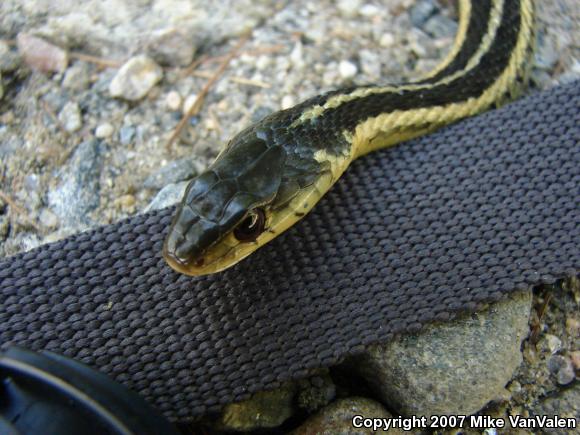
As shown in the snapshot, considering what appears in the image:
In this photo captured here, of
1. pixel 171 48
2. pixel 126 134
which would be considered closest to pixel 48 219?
pixel 126 134

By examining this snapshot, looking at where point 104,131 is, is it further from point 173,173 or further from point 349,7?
point 349,7

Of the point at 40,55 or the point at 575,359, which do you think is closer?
the point at 575,359

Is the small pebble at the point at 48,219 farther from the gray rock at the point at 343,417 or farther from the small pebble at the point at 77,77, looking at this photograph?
the gray rock at the point at 343,417

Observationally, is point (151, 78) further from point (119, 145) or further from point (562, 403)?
point (562, 403)

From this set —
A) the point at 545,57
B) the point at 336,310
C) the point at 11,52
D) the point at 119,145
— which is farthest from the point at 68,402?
the point at 545,57

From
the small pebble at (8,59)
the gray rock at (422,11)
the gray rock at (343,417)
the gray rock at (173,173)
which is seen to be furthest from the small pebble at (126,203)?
the gray rock at (422,11)
